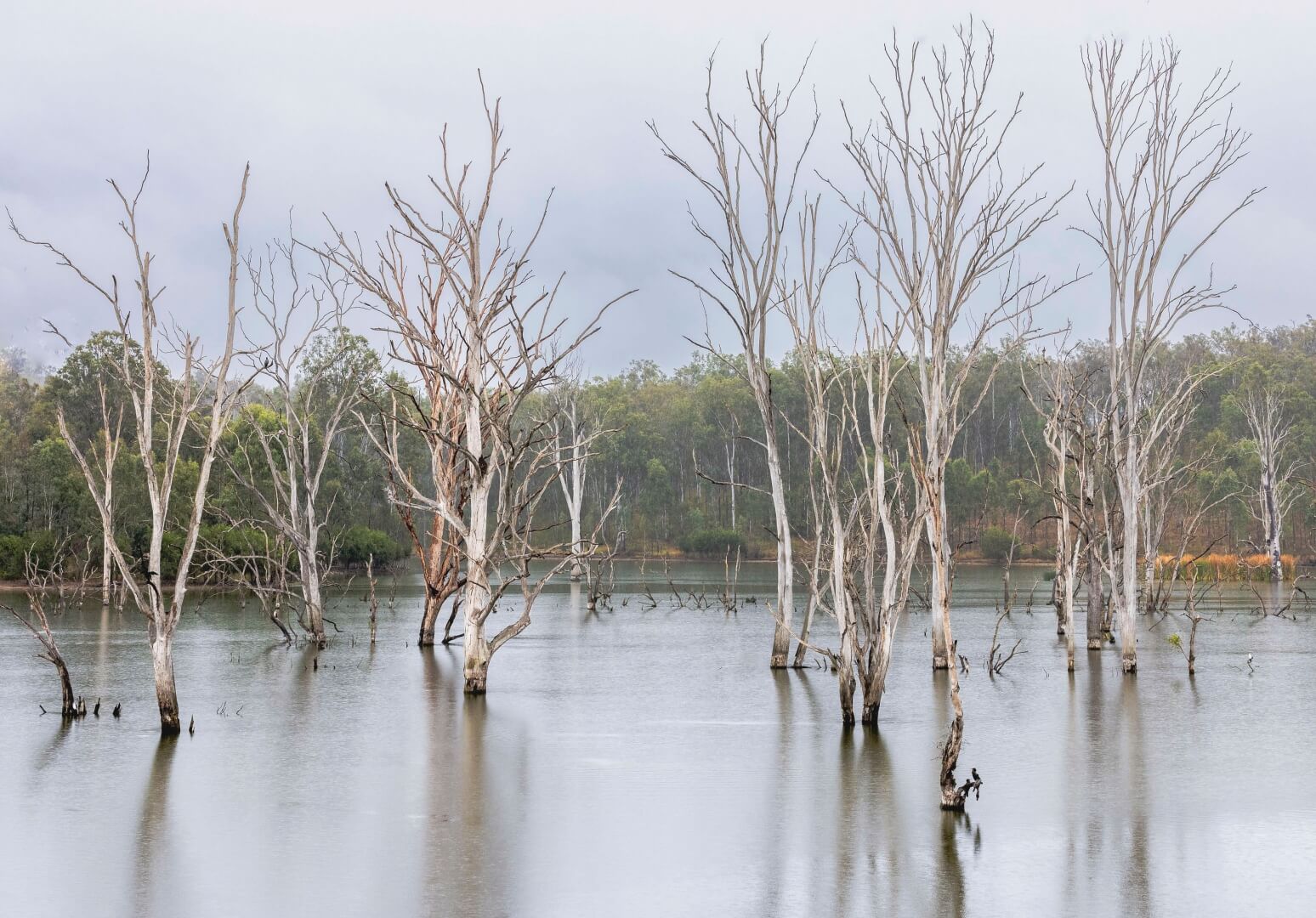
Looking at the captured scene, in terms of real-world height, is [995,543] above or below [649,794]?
above

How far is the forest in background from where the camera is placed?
1724 inches

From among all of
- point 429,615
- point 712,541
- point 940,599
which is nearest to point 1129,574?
point 940,599

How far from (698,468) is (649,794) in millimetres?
43266

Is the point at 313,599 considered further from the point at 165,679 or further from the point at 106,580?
the point at 165,679

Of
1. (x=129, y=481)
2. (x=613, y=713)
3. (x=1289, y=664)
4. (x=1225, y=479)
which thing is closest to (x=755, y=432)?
(x=1225, y=479)

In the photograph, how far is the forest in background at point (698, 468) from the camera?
43781 millimetres

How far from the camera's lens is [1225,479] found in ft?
192

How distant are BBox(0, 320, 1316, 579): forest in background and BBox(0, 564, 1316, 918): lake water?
76.5 feet

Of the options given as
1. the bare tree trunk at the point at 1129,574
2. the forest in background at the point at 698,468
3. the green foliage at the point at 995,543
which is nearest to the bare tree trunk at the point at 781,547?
the bare tree trunk at the point at 1129,574

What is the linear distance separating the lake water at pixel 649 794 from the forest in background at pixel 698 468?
2330 cm

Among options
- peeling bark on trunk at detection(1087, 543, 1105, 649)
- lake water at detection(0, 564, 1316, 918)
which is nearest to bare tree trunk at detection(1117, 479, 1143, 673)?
lake water at detection(0, 564, 1316, 918)

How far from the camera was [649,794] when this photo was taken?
11523mm

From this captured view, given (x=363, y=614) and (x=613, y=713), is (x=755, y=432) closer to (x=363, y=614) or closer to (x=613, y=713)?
(x=363, y=614)

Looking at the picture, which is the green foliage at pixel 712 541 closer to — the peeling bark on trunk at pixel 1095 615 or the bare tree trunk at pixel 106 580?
the bare tree trunk at pixel 106 580
